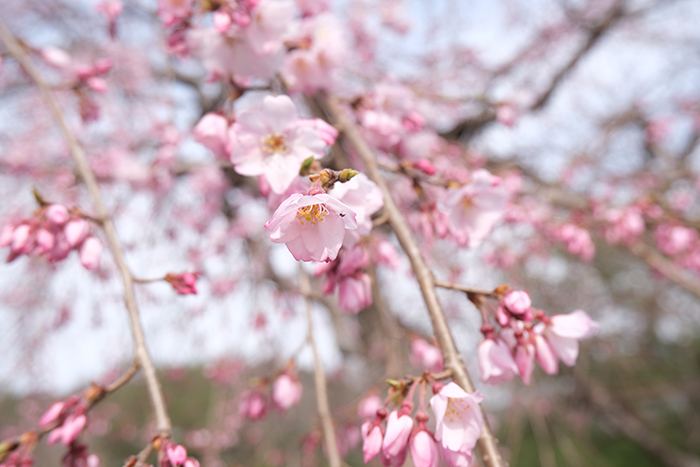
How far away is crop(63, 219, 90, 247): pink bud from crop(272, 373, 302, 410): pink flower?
0.75 m

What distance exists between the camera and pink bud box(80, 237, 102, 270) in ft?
4.46

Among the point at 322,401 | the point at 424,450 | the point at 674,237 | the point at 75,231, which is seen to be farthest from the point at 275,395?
the point at 674,237

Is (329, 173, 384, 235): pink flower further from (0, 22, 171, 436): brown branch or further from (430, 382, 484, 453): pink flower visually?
(0, 22, 171, 436): brown branch

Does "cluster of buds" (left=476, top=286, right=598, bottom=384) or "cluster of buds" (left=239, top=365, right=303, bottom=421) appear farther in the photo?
"cluster of buds" (left=239, top=365, right=303, bottom=421)

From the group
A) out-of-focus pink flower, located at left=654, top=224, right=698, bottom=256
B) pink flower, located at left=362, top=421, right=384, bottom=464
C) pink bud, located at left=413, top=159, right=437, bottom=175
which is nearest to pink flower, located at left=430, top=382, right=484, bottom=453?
pink flower, located at left=362, top=421, right=384, bottom=464

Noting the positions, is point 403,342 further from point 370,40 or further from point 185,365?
point 185,365

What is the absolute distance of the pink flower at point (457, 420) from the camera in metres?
0.90

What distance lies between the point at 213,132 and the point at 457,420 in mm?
861

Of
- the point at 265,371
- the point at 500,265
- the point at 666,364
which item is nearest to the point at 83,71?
the point at 500,265

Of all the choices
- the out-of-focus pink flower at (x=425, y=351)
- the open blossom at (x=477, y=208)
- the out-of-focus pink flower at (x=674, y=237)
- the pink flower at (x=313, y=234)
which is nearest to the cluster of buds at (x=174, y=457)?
the pink flower at (x=313, y=234)

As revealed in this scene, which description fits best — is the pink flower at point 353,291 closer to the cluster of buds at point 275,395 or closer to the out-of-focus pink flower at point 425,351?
the cluster of buds at point 275,395

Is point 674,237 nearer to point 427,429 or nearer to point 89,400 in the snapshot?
point 427,429

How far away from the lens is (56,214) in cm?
131

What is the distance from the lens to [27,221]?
1.29 m
